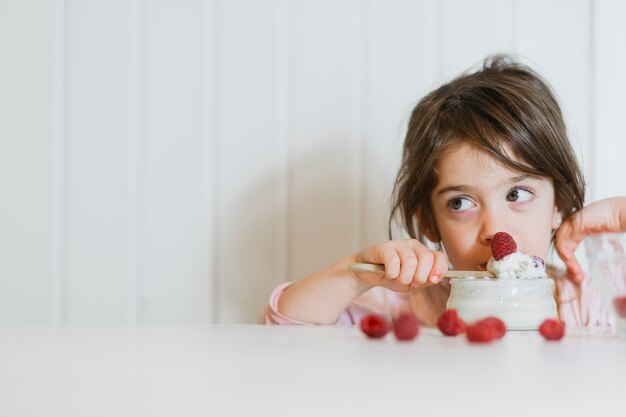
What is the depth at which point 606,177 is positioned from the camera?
53.6 inches

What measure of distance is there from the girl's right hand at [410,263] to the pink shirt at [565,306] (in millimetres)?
239

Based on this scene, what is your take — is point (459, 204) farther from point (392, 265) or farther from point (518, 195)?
Answer: point (392, 265)

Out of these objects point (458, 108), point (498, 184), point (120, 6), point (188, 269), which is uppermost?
point (120, 6)

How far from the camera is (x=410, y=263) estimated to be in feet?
3.01

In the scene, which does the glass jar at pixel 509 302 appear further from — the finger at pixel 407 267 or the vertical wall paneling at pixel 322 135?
the vertical wall paneling at pixel 322 135

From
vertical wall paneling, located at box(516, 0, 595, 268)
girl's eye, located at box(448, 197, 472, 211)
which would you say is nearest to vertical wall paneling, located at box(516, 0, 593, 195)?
vertical wall paneling, located at box(516, 0, 595, 268)

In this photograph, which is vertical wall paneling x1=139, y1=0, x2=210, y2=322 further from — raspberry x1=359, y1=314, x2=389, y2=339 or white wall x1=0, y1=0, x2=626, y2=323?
raspberry x1=359, y1=314, x2=389, y2=339

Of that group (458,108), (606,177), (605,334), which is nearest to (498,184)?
(458,108)

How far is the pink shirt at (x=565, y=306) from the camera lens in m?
1.19

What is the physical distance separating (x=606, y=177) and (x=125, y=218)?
93 cm

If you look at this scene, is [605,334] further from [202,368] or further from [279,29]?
[279,29]

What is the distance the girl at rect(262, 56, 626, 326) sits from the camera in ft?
3.44

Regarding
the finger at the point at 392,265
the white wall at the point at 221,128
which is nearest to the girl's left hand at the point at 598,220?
the white wall at the point at 221,128

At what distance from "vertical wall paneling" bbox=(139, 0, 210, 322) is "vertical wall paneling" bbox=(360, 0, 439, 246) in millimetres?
327
